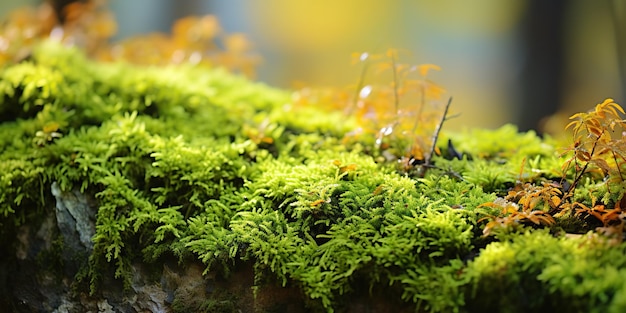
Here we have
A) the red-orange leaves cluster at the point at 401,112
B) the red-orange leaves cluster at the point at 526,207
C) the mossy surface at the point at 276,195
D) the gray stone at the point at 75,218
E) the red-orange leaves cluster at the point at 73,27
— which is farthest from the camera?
the red-orange leaves cluster at the point at 73,27

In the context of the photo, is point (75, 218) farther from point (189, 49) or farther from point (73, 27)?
point (73, 27)

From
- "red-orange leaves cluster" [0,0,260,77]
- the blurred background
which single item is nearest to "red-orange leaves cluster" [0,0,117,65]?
"red-orange leaves cluster" [0,0,260,77]

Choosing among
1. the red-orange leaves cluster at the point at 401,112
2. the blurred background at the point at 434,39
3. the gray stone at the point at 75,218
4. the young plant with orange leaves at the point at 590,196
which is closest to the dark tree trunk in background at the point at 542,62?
the blurred background at the point at 434,39

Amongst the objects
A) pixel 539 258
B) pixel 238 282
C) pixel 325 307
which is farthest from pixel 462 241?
pixel 238 282

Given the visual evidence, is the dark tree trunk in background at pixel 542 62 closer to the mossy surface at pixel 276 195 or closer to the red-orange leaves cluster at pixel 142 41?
the mossy surface at pixel 276 195

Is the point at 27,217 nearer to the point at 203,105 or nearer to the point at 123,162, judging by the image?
the point at 123,162

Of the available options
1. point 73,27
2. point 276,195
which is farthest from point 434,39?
point 276,195

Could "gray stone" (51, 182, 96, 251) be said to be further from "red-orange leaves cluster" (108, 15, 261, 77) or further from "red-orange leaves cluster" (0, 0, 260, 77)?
"red-orange leaves cluster" (108, 15, 261, 77)
